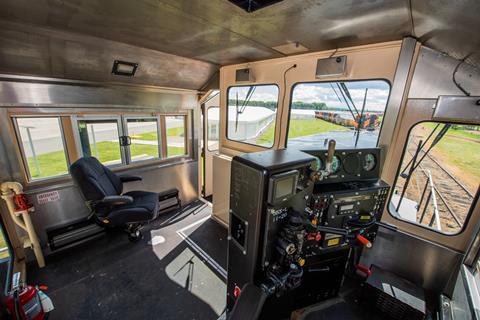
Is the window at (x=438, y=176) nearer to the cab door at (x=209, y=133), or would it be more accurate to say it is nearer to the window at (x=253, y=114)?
the window at (x=253, y=114)

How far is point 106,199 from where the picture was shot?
209 centimetres

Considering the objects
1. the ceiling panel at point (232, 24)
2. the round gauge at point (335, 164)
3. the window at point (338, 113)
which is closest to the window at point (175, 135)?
the ceiling panel at point (232, 24)

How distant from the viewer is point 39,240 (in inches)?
87.9

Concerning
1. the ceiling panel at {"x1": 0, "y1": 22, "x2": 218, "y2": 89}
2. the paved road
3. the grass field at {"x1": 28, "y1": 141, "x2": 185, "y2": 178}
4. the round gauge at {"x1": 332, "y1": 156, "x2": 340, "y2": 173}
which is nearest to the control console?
the round gauge at {"x1": 332, "y1": 156, "x2": 340, "y2": 173}

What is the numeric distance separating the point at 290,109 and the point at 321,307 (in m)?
2.04

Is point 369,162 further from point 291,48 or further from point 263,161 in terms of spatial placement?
point 291,48

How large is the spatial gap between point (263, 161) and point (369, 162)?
1106 mm

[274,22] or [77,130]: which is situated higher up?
[274,22]

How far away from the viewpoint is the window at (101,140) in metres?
2.46

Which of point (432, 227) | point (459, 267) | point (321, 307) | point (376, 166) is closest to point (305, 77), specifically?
point (376, 166)

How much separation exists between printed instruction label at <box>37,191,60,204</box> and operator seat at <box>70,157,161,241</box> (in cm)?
51

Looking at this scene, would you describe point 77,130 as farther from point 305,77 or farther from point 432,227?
point 432,227

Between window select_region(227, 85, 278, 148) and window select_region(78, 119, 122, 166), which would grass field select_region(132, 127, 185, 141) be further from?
window select_region(227, 85, 278, 148)

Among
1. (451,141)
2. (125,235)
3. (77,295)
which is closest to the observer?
(451,141)
